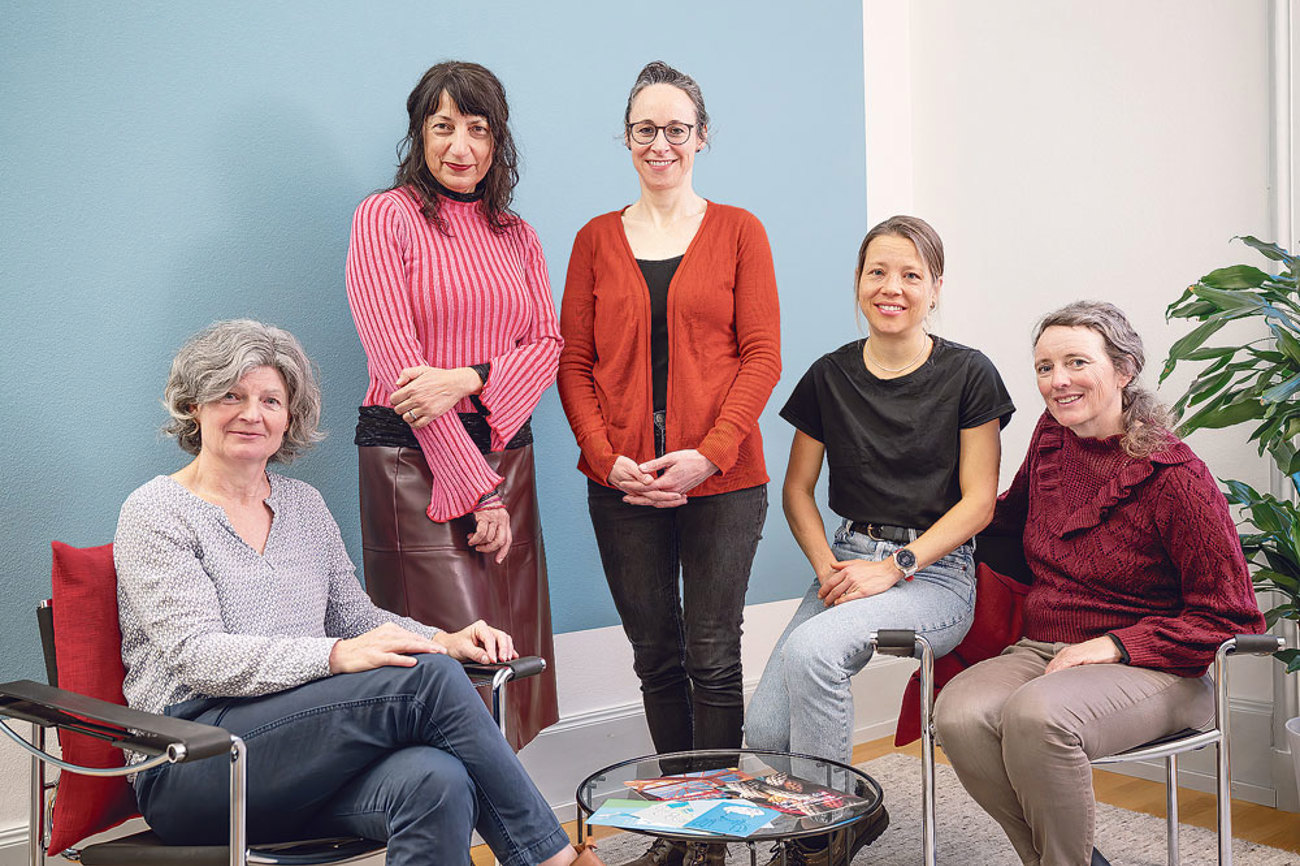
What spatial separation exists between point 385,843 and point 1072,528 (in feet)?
4.73

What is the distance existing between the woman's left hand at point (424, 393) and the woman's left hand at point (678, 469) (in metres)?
0.44

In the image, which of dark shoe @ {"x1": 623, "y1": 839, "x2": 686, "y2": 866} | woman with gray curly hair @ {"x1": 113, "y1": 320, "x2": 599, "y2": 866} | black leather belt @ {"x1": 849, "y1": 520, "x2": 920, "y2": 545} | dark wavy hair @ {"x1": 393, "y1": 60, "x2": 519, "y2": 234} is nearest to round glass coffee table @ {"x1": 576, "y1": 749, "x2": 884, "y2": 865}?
woman with gray curly hair @ {"x1": 113, "y1": 320, "x2": 599, "y2": 866}

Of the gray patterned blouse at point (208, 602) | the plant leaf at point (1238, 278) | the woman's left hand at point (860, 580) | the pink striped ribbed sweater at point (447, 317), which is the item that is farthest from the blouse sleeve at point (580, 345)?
the plant leaf at point (1238, 278)

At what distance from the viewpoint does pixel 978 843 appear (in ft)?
8.63

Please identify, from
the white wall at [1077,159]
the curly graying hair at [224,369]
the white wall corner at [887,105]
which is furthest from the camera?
the white wall corner at [887,105]

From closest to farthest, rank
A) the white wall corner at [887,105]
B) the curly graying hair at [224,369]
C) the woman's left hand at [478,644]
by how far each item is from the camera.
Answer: the curly graying hair at [224,369] → the woman's left hand at [478,644] → the white wall corner at [887,105]

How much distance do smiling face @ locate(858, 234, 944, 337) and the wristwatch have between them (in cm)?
48

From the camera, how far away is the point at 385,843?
1.58 metres

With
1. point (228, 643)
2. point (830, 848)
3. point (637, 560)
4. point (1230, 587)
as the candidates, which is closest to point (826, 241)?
point (637, 560)

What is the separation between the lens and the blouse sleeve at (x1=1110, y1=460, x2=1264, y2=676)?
196cm

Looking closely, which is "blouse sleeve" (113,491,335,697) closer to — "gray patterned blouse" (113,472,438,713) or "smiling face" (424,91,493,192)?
"gray patterned blouse" (113,472,438,713)

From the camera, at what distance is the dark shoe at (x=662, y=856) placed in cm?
226

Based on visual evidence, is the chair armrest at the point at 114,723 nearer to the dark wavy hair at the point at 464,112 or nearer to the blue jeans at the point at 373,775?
the blue jeans at the point at 373,775

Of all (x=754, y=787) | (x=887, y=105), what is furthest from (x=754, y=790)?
(x=887, y=105)
